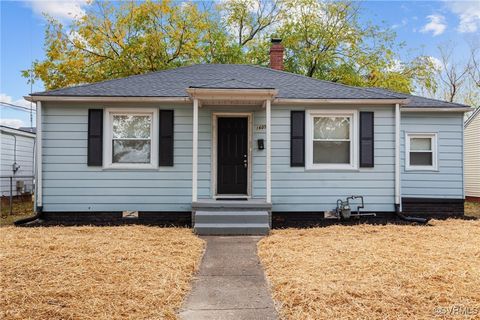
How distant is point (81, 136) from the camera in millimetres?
7340

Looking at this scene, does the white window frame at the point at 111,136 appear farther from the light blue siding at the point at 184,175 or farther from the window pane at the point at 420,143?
the window pane at the point at 420,143

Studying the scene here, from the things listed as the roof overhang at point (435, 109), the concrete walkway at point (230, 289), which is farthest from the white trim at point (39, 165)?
the roof overhang at point (435, 109)

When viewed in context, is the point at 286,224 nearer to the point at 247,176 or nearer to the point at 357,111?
the point at 247,176

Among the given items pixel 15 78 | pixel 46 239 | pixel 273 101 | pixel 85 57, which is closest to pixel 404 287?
pixel 273 101

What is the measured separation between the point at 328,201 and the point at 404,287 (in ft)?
13.6

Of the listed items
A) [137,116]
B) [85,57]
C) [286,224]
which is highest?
[85,57]

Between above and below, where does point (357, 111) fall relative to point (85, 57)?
below

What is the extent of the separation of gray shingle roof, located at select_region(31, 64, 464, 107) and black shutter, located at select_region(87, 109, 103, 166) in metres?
0.49

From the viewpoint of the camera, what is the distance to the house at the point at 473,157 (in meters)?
13.2

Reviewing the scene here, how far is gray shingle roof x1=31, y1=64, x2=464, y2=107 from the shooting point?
7.25 metres

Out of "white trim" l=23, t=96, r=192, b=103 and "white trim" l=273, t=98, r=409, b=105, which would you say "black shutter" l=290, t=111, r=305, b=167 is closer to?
"white trim" l=273, t=98, r=409, b=105

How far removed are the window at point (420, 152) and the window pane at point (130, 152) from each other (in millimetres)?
6762

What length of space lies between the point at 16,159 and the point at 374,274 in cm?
1371

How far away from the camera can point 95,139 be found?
727 cm
